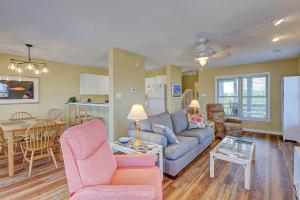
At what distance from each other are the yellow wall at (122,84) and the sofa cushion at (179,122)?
115 centimetres

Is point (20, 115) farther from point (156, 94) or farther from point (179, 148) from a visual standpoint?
point (156, 94)

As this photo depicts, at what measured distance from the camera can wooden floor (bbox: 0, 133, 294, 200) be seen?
2.04m

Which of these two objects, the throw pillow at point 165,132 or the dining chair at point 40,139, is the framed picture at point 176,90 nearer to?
the throw pillow at point 165,132

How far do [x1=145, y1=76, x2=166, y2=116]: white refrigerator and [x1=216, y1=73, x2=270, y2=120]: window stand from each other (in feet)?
7.23

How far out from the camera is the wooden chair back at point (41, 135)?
268 centimetres

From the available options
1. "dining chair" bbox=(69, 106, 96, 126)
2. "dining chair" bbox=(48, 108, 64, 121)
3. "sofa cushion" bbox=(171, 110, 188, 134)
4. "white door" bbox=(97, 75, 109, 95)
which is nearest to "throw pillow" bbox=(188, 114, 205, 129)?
"sofa cushion" bbox=(171, 110, 188, 134)

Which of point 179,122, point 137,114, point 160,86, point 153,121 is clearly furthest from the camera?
point 160,86

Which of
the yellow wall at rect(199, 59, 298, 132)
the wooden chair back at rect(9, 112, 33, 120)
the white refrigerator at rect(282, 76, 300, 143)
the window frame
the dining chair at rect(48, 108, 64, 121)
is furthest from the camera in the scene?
the window frame

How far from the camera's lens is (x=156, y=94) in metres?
6.38

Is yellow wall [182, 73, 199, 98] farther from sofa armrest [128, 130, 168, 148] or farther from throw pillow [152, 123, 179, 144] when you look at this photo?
sofa armrest [128, 130, 168, 148]

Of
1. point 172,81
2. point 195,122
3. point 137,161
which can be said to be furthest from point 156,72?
point 137,161

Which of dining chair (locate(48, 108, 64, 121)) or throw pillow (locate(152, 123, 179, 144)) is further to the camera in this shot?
dining chair (locate(48, 108, 64, 121))

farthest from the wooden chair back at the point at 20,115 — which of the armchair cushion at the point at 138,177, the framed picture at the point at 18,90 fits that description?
the armchair cushion at the point at 138,177

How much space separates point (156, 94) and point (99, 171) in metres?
5.09
